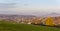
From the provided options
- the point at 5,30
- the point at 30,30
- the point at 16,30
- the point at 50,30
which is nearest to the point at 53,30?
the point at 50,30

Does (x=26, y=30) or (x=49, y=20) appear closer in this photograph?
(x=26, y=30)

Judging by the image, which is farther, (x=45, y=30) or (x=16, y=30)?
(x=45, y=30)

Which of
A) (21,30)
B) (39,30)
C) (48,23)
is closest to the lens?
(21,30)

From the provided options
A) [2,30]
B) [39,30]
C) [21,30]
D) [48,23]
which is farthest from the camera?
[48,23]

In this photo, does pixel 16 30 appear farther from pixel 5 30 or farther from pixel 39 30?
pixel 39 30

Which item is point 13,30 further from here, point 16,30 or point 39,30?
point 39,30

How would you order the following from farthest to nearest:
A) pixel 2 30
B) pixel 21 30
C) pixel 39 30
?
pixel 39 30
pixel 21 30
pixel 2 30

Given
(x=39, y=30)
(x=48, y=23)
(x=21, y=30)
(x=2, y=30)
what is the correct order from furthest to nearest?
1. (x=48, y=23)
2. (x=39, y=30)
3. (x=21, y=30)
4. (x=2, y=30)

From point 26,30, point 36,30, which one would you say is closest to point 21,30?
point 26,30

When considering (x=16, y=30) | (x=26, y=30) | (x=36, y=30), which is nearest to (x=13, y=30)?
(x=16, y=30)
